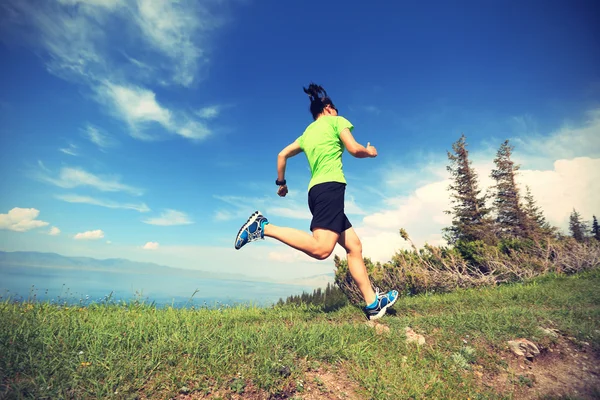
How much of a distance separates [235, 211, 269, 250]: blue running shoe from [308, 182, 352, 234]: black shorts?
0.73 m

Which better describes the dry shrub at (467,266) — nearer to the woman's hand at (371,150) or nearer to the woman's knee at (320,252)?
the woman's knee at (320,252)

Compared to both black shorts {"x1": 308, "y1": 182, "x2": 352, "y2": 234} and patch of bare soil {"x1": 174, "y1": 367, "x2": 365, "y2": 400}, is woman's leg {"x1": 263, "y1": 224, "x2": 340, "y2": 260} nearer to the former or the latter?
black shorts {"x1": 308, "y1": 182, "x2": 352, "y2": 234}

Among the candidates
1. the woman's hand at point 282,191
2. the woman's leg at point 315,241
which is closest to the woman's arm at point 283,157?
the woman's hand at point 282,191

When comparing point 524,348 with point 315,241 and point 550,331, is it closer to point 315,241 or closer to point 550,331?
point 550,331

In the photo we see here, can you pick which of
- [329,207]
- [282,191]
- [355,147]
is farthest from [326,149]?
[282,191]

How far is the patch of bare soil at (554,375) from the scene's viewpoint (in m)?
2.85

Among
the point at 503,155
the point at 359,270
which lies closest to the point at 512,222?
the point at 503,155

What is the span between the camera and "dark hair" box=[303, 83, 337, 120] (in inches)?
192

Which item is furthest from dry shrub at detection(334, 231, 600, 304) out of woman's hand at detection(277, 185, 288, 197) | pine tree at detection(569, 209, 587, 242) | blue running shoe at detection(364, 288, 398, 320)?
pine tree at detection(569, 209, 587, 242)

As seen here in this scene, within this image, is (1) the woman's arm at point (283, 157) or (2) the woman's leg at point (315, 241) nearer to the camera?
(2) the woman's leg at point (315, 241)

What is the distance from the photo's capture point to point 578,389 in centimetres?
291

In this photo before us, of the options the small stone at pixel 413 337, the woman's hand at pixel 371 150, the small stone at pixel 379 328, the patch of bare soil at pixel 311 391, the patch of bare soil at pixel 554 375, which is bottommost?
the patch of bare soil at pixel 554 375

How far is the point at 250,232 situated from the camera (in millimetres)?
4348

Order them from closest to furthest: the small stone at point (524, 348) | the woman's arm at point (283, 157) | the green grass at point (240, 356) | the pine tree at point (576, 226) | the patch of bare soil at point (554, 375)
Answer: the green grass at point (240, 356) → the patch of bare soil at point (554, 375) → the small stone at point (524, 348) → the woman's arm at point (283, 157) → the pine tree at point (576, 226)
